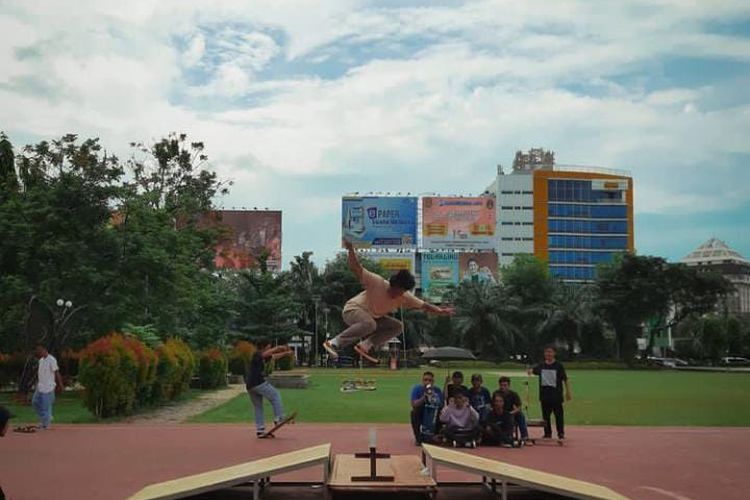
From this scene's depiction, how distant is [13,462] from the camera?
12.1m

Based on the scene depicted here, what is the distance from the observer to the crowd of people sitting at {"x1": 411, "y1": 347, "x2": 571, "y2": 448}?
567 inches

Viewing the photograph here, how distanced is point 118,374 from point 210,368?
13089 mm

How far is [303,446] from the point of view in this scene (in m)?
14.3

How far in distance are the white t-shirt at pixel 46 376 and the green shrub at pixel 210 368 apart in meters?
15.4

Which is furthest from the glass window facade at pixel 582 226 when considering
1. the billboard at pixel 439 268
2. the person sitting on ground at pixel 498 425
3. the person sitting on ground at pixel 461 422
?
the person sitting on ground at pixel 461 422

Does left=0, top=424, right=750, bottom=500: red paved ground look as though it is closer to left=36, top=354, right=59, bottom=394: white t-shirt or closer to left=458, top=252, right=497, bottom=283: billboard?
left=36, top=354, right=59, bottom=394: white t-shirt

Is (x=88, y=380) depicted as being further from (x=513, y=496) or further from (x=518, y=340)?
(x=518, y=340)

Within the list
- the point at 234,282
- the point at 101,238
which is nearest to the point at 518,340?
the point at 234,282

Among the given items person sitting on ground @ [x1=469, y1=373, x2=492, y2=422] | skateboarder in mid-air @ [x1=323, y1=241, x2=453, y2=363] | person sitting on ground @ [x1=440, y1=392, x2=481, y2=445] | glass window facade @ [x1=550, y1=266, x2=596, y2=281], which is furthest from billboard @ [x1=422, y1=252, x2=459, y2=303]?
skateboarder in mid-air @ [x1=323, y1=241, x2=453, y2=363]

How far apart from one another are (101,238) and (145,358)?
5.91m

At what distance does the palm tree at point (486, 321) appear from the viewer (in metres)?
62.5

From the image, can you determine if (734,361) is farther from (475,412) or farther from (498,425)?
(475,412)

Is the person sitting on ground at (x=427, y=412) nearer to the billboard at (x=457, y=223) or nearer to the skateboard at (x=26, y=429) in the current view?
the skateboard at (x=26, y=429)

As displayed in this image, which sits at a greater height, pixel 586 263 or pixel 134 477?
pixel 586 263
